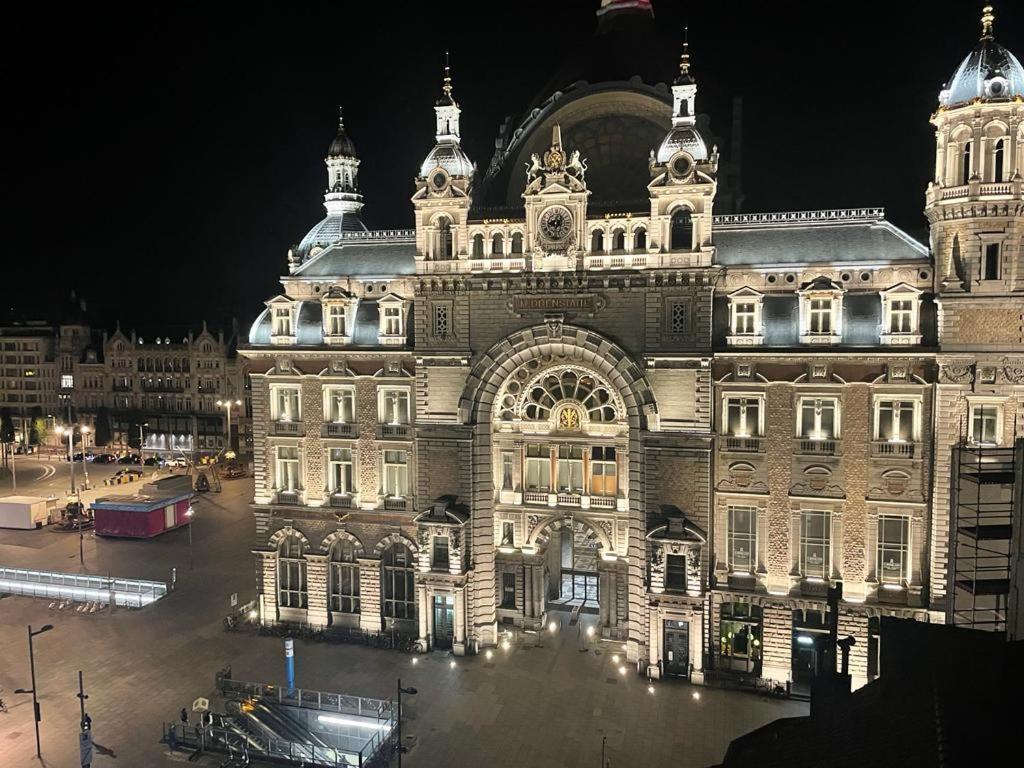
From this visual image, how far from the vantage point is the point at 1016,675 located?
1622 centimetres

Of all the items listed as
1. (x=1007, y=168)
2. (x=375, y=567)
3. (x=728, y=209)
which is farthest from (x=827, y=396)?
(x=375, y=567)

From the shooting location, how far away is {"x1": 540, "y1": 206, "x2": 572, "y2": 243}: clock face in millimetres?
41000

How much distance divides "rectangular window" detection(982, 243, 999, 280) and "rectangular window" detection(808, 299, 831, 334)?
7.19 metres

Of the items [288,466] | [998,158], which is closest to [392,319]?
[288,466]

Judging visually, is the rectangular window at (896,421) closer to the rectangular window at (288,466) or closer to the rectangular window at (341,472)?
the rectangular window at (341,472)

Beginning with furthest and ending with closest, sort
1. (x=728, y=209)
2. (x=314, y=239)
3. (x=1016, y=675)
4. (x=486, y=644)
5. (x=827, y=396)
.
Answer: (x=314, y=239) < (x=728, y=209) < (x=486, y=644) < (x=827, y=396) < (x=1016, y=675)

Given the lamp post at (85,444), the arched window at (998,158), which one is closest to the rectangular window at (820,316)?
the arched window at (998,158)

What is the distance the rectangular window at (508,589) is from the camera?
149 ft

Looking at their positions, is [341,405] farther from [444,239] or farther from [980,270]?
[980,270]

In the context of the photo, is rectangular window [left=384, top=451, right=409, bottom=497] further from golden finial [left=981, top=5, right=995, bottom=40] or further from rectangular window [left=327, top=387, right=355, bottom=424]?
golden finial [left=981, top=5, right=995, bottom=40]

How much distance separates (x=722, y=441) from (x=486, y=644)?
18303 millimetres

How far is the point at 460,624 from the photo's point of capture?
42.4 meters

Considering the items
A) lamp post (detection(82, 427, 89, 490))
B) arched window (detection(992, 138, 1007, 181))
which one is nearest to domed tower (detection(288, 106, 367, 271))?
arched window (detection(992, 138, 1007, 181))

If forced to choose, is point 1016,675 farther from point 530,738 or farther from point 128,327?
point 128,327
